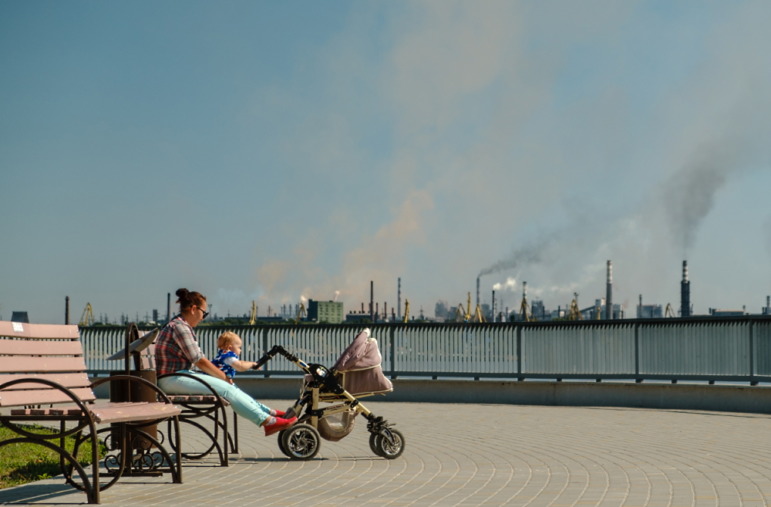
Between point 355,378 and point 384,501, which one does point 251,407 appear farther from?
point 384,501

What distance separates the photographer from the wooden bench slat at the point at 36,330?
822 cm

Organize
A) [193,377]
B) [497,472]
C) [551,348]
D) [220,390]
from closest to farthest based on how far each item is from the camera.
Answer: [497,472] → [193,377] → [220,390] → [551,348]

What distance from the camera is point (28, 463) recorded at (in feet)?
34.5

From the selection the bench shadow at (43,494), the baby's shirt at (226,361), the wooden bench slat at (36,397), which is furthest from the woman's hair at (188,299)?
the bench shadow at (43,494)

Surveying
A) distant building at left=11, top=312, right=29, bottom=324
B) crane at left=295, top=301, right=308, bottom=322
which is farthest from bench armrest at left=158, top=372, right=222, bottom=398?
crane at left=295, top=301, right=308, bottom=322

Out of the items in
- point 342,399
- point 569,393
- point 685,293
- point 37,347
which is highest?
point 685,293

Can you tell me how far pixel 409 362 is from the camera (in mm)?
22516

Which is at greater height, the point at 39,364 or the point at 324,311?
the point at 324,311

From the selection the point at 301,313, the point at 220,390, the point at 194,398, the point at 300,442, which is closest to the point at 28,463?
the point at 194,398

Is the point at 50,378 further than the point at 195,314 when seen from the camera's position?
No

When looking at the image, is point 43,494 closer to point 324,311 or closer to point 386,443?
point 386,443

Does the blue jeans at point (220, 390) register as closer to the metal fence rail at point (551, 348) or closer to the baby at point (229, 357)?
the baby at point (229, 357)

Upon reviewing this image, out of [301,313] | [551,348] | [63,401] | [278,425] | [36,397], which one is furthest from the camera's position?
[301,313]

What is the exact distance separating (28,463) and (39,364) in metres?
2.40
